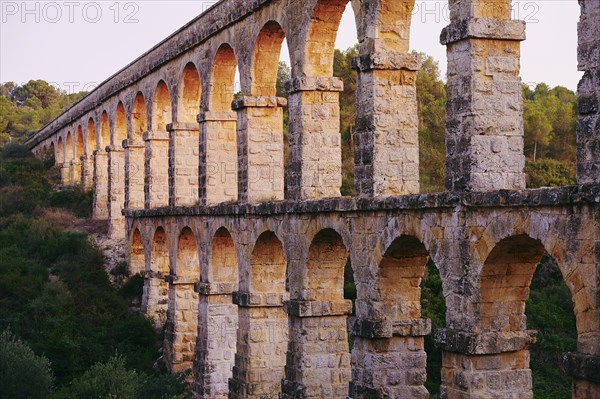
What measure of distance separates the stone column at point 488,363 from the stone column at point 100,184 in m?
22.1

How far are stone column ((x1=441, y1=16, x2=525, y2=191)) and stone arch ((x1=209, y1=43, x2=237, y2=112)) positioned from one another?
28.4ft

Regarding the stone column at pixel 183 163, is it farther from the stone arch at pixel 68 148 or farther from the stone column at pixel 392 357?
the stone arch at pixel 68 148

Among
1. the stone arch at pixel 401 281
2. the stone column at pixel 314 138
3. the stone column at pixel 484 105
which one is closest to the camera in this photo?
the stone column at pixel 484 105

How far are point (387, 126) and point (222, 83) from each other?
707 centimetres

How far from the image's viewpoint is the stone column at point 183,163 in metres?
21.0

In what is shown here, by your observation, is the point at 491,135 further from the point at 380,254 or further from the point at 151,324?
the point at 151,324

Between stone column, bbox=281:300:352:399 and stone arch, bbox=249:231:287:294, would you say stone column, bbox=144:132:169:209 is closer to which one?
stone arch, bbox=249:231:287:294

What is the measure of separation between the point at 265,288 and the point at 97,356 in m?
4.60

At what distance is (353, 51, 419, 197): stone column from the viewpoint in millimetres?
12109

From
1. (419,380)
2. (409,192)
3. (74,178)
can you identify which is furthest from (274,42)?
(74,178)

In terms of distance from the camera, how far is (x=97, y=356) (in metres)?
18.5

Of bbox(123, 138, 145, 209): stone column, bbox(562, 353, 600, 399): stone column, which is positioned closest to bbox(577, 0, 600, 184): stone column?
bbox(562, 353, 600, 399): stone column

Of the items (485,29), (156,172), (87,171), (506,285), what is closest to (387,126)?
(485,29)

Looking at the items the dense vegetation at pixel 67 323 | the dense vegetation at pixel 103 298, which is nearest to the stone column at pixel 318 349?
the dense vegetation at pixel 103 298
